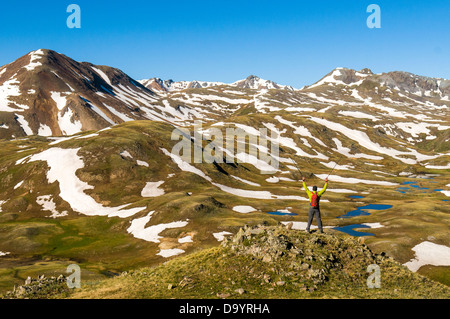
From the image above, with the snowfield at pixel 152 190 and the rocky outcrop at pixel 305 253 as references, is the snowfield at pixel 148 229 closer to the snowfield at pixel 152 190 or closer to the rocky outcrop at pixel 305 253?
the snowfield at pixel 152 190

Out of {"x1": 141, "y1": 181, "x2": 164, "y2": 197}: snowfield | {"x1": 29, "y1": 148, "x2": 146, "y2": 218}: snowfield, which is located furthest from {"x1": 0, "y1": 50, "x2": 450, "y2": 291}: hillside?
{"x1": 141, "y1": 181, "x2": 164, "y2": 197}: snowfield

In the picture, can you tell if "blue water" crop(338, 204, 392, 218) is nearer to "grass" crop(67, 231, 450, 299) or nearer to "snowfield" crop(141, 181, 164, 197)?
"snowfield" crop(141, 181, 164, 197)

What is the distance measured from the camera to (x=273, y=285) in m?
22.7

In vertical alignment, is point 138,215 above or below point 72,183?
below

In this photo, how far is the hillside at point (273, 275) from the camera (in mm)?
22234

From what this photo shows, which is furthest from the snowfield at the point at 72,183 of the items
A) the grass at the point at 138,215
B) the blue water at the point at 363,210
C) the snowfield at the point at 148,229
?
the blue water at the point at 363,210

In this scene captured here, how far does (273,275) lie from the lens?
23.8 metres

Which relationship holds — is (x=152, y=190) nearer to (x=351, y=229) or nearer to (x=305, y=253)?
(x=351, y=229)

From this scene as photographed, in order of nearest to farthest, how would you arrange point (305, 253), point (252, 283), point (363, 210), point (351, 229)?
point (252, 283)
point (305, 253)
point (351, 229)
point (363, 210)

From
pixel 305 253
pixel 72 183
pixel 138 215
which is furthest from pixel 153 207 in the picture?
pixel 305 253

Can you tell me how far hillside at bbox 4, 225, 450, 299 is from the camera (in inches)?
875
